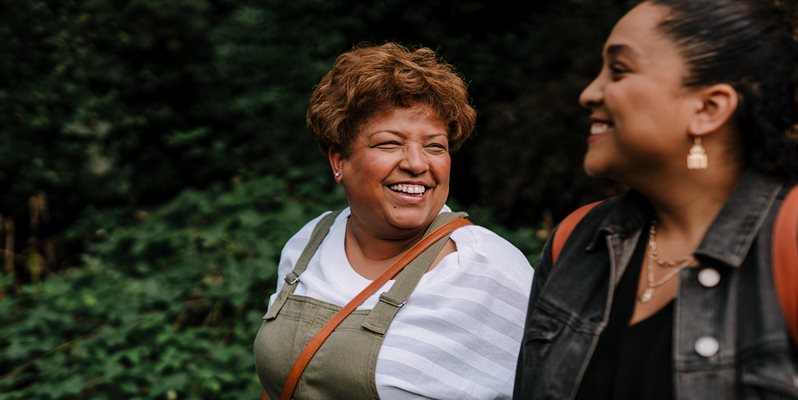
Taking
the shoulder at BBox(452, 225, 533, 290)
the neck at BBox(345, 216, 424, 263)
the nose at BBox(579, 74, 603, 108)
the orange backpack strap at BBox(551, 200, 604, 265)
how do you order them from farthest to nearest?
the neck at BBox(345, 216, 424, 263)
the shoulder at BBox(452, 225, 533, 290)
the orange backpack strap at BBox(551, 200, 604, 265)
the nose at BBox(579, 74, 603, 108)

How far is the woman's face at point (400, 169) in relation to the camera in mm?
2439

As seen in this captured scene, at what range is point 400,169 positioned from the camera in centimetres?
244

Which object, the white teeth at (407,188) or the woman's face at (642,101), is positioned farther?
the white teeth at (407,188)

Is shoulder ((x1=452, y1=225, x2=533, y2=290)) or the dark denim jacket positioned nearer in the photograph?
the dark denim jacket

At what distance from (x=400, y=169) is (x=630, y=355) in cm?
107

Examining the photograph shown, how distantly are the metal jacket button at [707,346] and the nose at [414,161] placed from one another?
3.79ft

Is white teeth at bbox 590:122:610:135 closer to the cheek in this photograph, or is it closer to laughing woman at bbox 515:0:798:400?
laughing woman at bbox 515:0:798:400

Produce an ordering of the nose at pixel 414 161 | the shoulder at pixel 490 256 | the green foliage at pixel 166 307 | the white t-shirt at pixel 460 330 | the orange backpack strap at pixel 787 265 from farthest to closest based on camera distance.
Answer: the green foliage at pixel 166 307 → the nose at pixel 414 161 → the shoulder at pixel 490 256 → the white t-shirt at pixel 460 330 → the orange backpack strap at pixel 787 265

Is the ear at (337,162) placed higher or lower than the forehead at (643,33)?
lower

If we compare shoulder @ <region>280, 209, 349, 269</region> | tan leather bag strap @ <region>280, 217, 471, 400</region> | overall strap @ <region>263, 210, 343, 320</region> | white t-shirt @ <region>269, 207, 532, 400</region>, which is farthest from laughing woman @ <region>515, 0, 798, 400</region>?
shoulder @ <region>280, 209, 349, 269</region>

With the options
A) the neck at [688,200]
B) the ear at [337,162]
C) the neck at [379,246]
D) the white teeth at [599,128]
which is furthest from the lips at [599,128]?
the ear at [337,162]

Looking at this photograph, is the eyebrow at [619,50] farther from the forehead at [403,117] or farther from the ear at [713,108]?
the forehead at [403,117]

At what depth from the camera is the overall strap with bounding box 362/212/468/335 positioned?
226 cm

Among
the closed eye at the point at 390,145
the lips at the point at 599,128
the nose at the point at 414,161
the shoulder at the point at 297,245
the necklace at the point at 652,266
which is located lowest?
the shoulder at the point at 297,245
